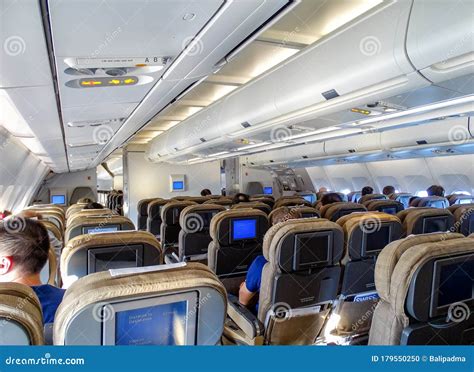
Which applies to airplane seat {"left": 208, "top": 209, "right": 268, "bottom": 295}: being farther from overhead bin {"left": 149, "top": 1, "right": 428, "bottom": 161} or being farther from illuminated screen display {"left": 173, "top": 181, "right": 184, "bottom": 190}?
illuminated screen display {"left": 173, "top": 181, "right": 184, "bottom": 190}

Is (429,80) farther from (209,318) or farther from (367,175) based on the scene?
(367,175)

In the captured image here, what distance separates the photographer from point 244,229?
434cm

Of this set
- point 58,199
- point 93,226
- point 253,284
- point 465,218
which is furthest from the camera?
point 58,199

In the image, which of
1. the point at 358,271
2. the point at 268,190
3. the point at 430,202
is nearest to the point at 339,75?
the point at 358,271

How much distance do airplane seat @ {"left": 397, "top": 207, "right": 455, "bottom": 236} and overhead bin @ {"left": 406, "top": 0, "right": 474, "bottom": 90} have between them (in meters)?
2.44

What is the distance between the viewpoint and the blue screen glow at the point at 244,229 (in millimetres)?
4270

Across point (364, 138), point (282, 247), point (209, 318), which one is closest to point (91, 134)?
point (282, 247)

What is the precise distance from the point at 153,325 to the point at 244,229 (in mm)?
3009

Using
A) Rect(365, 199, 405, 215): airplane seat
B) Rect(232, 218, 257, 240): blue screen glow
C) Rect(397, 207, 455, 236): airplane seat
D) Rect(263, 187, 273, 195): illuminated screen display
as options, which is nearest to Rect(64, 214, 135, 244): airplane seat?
Rect(232, 218, 257, 240): blue screen glow

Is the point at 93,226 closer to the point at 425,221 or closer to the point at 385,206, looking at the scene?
the point at 425,221

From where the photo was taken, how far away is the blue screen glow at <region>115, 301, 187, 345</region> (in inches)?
51.1

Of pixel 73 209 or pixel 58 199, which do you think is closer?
pixel 73 209

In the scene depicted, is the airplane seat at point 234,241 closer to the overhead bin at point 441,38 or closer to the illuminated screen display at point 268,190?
the overhead bin at point 441,38

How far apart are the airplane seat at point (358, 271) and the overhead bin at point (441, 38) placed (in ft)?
5.44
